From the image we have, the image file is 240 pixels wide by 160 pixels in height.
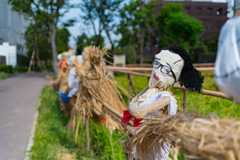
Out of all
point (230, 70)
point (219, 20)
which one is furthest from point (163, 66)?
point (219, 20)

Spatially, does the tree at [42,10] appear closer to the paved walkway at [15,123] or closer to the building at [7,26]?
the building at [7,26]

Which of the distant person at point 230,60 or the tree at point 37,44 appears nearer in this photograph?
the distant person at point 230,60

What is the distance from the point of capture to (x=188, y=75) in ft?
5.97

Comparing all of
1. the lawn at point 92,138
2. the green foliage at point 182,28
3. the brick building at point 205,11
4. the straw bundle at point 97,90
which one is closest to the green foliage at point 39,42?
the green foliage at point 182,28

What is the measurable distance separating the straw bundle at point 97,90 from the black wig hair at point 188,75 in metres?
1.36

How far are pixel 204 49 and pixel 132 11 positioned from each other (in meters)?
15.1

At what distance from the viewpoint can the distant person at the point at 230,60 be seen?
0.90 meters

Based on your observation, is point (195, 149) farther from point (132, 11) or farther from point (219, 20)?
point (219, 20)

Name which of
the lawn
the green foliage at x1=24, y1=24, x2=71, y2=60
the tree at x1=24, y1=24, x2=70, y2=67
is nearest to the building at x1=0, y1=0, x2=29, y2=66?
the lawn

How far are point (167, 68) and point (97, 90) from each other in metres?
1.62

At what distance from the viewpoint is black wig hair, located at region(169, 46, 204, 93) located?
180cm

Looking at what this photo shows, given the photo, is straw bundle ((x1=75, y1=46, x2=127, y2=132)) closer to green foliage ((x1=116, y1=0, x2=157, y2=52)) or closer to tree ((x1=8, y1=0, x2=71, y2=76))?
tree ((x1=8, y1=0, x2=71, y2=76))

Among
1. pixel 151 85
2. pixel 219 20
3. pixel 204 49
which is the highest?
pixel 219 20

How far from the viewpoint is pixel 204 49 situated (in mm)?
30125
